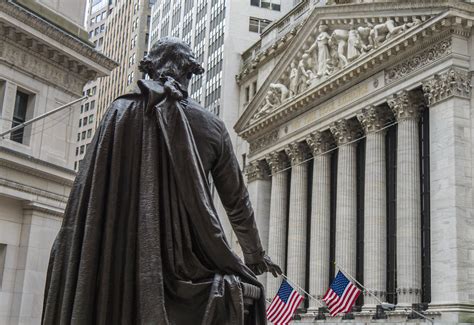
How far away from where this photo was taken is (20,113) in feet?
88.8

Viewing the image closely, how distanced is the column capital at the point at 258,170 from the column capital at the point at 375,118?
533 inches

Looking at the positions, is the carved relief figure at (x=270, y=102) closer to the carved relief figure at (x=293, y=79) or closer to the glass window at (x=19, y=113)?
the carved relief figure at (x=293, y=79)

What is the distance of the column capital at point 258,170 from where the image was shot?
51.6 meters

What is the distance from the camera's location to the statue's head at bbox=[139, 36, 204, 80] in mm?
4875

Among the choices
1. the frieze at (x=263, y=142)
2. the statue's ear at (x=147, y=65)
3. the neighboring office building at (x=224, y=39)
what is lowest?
the statue's ear at (x=147, y=65)

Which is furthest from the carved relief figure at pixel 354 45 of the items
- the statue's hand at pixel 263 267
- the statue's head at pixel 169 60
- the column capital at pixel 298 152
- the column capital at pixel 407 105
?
the statue's hand at pixel 263 267

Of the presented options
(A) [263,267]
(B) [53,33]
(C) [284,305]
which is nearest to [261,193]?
(C) [284,305]

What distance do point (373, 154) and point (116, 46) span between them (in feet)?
270

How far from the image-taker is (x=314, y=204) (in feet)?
143

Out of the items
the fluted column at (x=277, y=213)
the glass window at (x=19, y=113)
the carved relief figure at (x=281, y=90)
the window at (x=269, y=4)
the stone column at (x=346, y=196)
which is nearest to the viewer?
the glass window at (x=19, y=113)

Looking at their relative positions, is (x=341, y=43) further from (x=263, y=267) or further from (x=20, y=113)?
(x=263, y=267)

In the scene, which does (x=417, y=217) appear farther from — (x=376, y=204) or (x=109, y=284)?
(x=109, y=284)

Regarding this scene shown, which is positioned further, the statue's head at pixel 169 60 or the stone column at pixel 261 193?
the stone column at pixel 261 193

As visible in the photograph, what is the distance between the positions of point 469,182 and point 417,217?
10.6 ft
